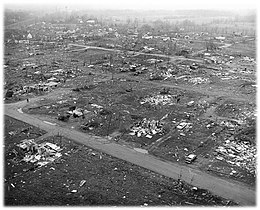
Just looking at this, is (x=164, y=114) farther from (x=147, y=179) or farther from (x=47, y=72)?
(x=47, y=72)

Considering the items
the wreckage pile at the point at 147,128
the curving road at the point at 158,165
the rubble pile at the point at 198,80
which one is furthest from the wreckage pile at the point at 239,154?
the rubble pile at the point at 198,80

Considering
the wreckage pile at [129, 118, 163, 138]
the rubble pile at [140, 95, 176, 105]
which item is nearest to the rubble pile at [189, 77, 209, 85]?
the rubble pile at [140, 95, 176, 105]

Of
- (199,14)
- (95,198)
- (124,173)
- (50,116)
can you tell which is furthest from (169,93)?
(199,14)

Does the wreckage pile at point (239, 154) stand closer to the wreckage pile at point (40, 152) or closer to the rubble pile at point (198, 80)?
the wreckage pile at point (40, 152)

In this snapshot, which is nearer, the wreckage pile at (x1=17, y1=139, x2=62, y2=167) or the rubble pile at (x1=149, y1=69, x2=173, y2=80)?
the wreckage pile at (x1=17, y1=139, x2=62, y2=167)

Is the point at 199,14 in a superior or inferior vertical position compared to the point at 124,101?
superior

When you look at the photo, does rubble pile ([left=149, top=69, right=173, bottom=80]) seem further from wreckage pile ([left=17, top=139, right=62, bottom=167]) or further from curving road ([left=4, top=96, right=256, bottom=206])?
wreckage pile ([left=17, top=139, right=62, bottom=167])

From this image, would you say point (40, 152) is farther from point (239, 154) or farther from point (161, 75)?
point (161, 75)
